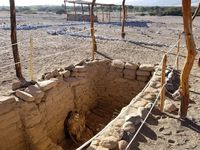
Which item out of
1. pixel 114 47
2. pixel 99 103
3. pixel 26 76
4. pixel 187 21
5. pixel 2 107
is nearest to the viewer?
pixel 187 21

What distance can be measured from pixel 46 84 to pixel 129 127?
2.73m

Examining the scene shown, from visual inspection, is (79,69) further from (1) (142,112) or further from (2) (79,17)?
(2) (79,17)

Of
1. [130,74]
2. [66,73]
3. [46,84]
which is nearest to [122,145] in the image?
[46,84]

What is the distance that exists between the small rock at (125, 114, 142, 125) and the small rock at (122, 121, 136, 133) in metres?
0.14

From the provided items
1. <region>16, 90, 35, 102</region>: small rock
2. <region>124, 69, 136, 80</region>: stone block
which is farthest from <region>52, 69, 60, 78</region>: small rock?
<region>124, 69, 136, 80</region>: stone block

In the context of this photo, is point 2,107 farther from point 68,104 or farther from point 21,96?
point 68,104

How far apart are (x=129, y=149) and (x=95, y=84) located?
17.0 ft

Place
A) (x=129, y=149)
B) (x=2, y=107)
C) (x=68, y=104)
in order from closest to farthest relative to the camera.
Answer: (x=129, y=149), (x=2, y=107), (x=68, y=104)

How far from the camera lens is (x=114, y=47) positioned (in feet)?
48.3

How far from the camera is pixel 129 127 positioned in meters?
5.55

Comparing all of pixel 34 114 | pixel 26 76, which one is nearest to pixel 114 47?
pixel 26 76

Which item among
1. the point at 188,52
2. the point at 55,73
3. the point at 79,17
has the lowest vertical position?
the point at 55,73

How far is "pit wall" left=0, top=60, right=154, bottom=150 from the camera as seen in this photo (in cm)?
646

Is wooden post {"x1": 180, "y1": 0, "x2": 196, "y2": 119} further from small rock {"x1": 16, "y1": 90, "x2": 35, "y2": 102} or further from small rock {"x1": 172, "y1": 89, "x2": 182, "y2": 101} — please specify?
small rock {"x1": 16, "y1": 90, "x2": 35, "y2": 102}
